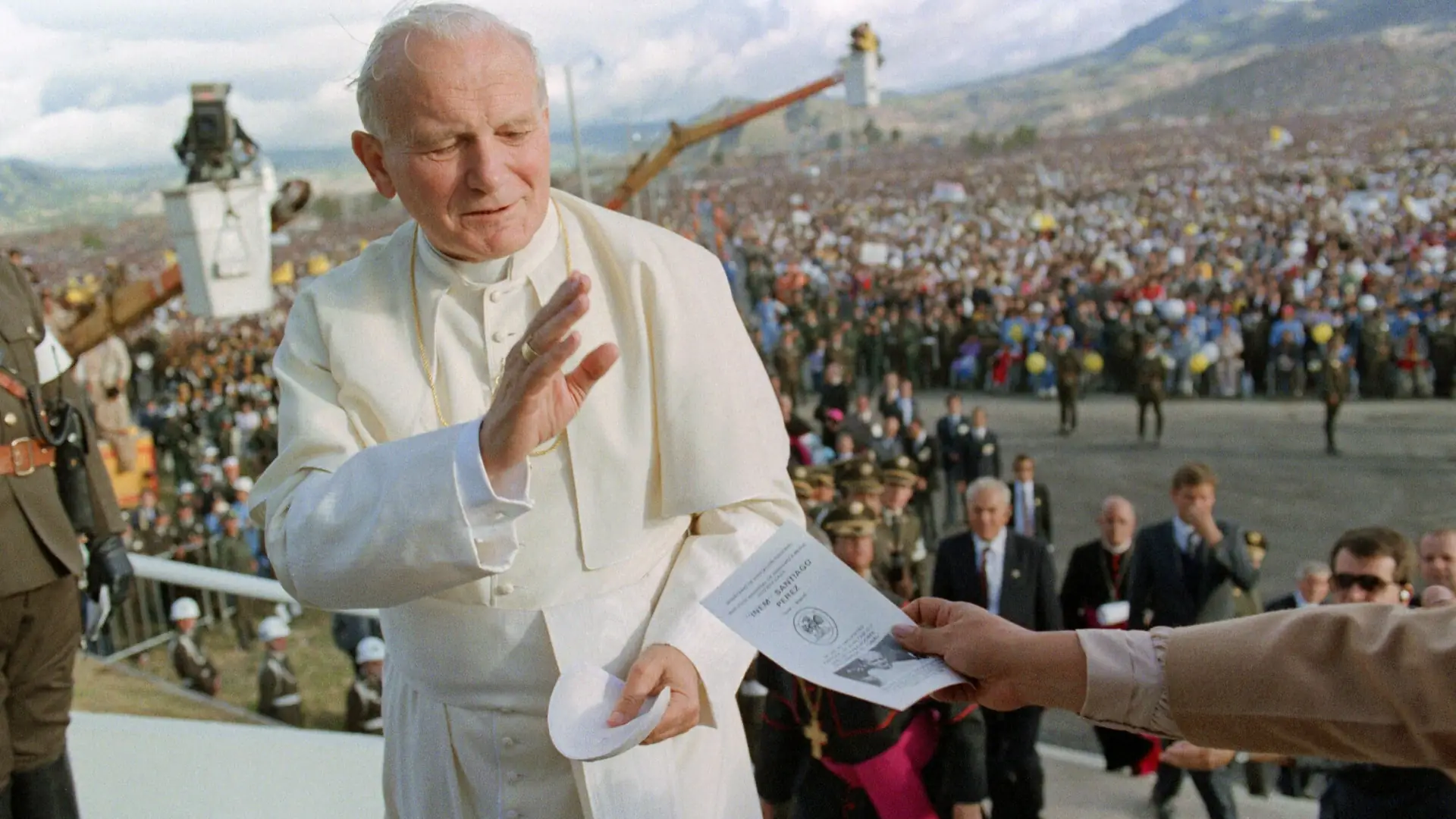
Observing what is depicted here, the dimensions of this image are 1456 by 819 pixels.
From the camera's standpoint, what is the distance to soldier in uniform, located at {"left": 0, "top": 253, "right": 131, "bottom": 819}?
309 cm

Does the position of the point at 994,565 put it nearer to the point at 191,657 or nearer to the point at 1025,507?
the point at 191,657

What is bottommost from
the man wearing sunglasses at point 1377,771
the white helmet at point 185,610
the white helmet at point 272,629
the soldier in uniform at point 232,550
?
the soldier in uniform at point 232,550

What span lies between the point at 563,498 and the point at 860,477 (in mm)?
6037

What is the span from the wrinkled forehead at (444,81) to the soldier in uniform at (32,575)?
75.6 inches

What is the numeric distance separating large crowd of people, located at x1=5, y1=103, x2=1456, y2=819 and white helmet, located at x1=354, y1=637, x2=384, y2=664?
0.02 metres

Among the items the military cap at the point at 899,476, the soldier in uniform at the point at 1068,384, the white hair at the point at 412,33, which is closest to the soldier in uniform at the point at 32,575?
the white hair at the point at 412,33

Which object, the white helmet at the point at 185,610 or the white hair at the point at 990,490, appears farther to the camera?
the white helmet at the point at 185,610

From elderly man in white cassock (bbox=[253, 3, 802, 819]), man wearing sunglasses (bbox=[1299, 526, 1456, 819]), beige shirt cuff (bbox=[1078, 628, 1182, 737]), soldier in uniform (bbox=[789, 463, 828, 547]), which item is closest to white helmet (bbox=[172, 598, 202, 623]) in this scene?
soldier in uniform (bbox=[789, 463, 828, 547])

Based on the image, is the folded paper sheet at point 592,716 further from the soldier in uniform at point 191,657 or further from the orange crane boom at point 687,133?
the orange crane boom at point 687,133

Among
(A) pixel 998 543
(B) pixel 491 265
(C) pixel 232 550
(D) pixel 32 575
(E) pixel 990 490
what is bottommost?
(C) pixel 232 550

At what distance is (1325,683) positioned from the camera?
57.6 inches

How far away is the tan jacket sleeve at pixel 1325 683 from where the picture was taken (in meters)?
1.39

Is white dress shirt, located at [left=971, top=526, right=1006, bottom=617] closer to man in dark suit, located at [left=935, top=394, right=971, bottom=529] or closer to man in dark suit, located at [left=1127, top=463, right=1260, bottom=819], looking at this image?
man in dark suit, located at [left=1127, top=463, right=1260, bottom=819]

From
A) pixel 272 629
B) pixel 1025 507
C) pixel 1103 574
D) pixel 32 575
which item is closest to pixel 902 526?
pixel 1103 574
